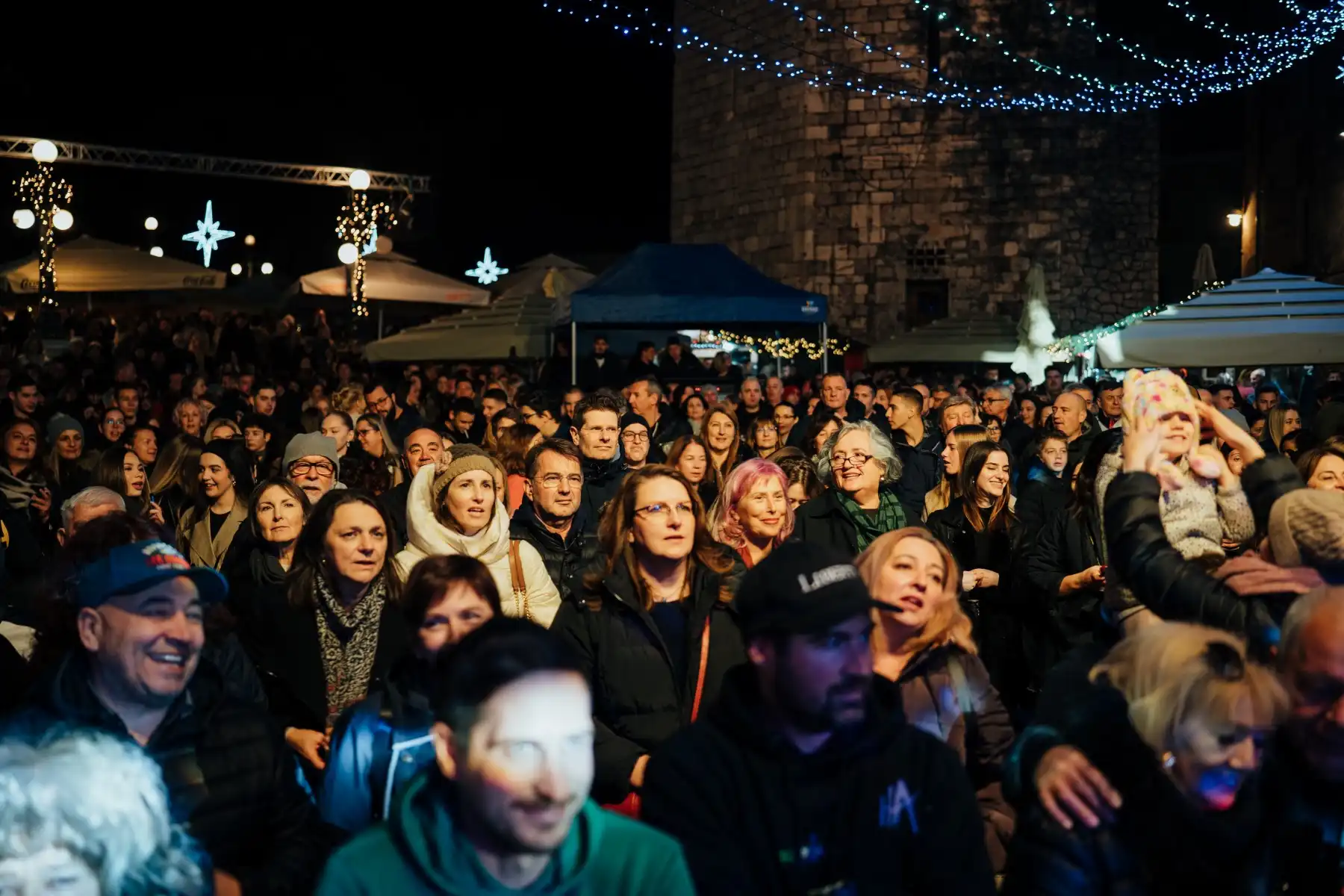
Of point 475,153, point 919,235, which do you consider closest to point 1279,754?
point 919,235

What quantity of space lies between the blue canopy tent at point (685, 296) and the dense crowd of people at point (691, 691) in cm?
1031

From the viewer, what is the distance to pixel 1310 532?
160 inches

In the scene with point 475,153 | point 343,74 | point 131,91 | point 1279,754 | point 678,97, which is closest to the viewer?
point 1279,754

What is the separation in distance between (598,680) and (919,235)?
27.2 m

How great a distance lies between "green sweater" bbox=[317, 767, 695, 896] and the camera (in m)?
2.59

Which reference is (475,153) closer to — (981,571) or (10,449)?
(10,449)

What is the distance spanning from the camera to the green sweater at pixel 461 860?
2.59 metres

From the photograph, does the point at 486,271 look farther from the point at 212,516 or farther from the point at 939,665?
the point at 939,665

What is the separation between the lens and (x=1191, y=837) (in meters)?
3.00

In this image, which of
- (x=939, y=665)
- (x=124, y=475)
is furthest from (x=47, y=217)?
(x=939, y=665)

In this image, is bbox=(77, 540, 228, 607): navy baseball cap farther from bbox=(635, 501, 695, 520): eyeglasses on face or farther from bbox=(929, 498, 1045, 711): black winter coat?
bbox=(929, 498, 1045, 711): black winter coat

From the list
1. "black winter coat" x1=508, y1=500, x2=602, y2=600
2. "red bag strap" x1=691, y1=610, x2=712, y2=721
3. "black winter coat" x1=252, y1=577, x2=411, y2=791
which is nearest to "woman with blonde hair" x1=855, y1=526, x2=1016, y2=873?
"red bag strap" x1=691, y1=610, x2=712, y2=721

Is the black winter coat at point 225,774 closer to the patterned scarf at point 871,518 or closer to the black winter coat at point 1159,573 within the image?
the black winter coat at point 1159,573

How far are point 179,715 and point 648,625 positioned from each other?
1.73 m
